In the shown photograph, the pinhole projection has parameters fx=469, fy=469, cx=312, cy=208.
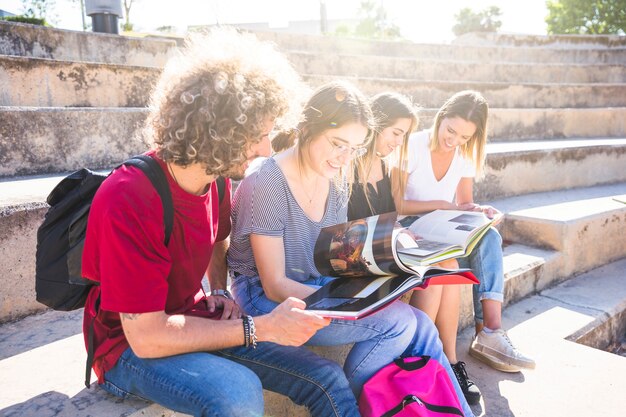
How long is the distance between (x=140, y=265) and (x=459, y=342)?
182cm

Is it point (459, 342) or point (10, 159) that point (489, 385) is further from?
point (10, 159)

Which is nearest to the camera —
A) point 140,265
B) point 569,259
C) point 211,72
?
point 140,265

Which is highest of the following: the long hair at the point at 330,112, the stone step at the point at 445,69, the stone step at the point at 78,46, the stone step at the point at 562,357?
the stone step at the point at 78,46

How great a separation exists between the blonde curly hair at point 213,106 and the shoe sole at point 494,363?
1.56 metres

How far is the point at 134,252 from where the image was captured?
1.05 m

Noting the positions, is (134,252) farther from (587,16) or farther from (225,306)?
(587,16)

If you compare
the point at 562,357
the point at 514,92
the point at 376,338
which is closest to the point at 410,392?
the point at 376,338

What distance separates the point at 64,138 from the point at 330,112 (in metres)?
1.73

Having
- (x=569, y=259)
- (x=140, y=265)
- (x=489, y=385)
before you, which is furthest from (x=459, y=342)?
(x=140, y=265)

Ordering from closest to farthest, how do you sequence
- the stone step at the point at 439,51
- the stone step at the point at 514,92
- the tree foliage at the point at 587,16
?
the stone step at the point at 514,92
the stone step at the point at 439,51
the tree foliage at the point at 587,16

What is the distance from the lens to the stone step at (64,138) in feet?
7.86

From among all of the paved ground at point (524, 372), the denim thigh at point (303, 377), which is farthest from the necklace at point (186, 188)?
the paved ground at point (524, 372)

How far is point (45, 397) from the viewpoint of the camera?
1.32m

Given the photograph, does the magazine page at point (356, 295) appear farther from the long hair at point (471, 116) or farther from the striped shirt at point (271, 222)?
the long hair at point (471, 116)
